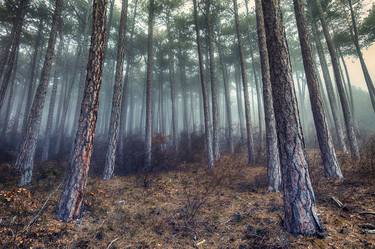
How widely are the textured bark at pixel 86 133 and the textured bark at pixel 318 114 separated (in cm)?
730

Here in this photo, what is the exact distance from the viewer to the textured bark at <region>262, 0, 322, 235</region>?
13.7ft

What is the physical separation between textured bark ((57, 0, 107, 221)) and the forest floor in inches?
14.2

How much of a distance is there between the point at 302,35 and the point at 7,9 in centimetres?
1590

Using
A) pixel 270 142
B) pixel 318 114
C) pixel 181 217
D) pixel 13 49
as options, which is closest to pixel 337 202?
pixel 270 142

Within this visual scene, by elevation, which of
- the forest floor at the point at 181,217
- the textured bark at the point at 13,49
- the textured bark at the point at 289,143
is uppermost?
the textured bark at the point at 13,49

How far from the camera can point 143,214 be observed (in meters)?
6.14

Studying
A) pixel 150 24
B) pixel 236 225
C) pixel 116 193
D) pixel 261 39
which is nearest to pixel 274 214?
pixel 236 225

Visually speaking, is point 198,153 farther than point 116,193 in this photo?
Yes

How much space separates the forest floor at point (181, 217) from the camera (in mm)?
4223

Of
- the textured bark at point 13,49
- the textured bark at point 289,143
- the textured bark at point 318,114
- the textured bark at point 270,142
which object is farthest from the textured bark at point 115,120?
the textured bark at point 318,114

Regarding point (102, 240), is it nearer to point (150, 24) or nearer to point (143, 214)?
point (143, 214)

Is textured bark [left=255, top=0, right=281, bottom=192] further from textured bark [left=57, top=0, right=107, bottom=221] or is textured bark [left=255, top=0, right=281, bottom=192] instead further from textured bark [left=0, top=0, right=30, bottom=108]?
textured bark [left=0, top=0, right=30, bottom=108]

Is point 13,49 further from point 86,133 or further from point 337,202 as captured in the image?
point 337,202

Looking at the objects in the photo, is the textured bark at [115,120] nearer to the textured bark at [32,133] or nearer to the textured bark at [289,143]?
the textured bark at [32,133]
